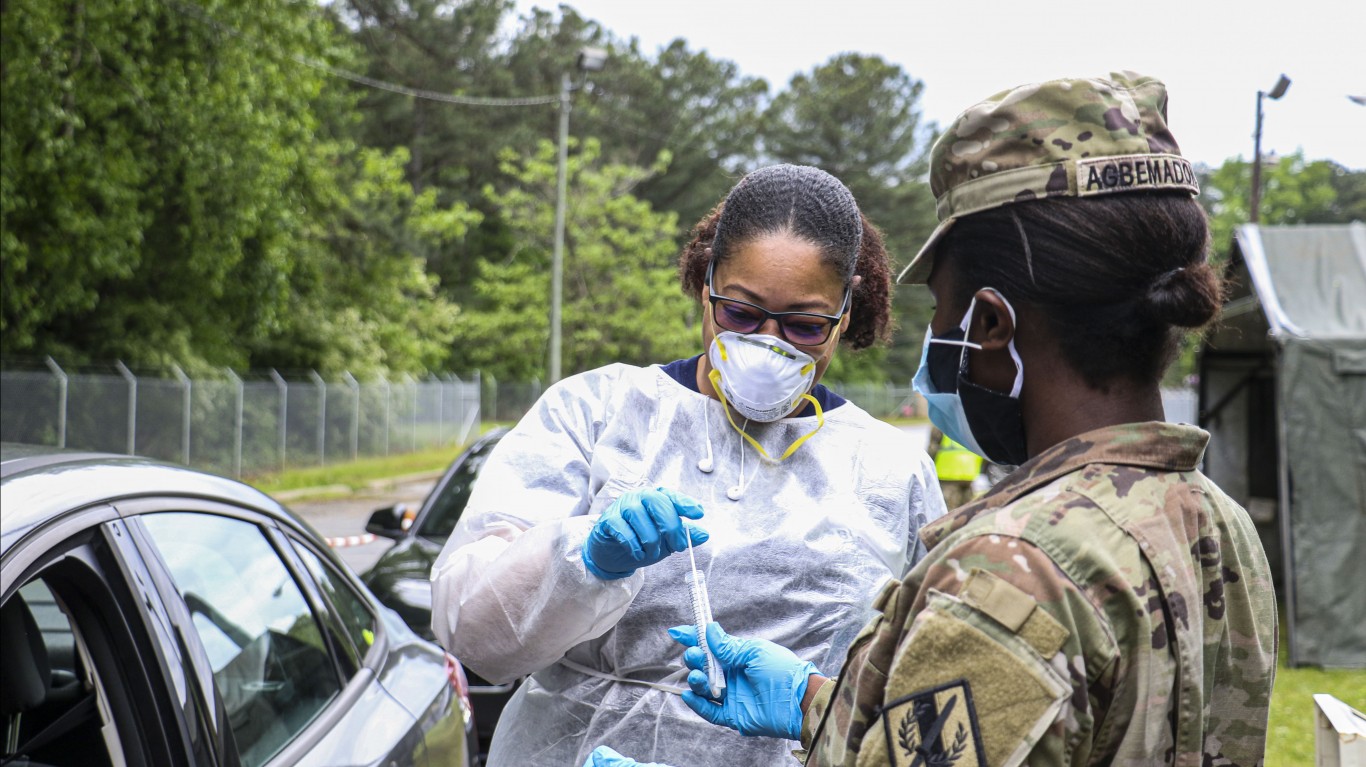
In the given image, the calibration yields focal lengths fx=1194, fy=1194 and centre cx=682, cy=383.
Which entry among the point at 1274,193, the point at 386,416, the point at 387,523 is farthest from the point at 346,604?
the point at 1274,193

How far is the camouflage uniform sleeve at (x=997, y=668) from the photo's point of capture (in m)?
1.09

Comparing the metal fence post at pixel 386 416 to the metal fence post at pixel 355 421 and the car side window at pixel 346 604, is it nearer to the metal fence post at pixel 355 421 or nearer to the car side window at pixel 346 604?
the metal fence post at pixel 355 421

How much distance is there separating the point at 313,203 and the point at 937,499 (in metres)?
21.1

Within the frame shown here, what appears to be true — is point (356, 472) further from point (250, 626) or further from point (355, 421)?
point (250, 626)

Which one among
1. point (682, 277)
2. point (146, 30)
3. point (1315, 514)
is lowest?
point (1315, 514)

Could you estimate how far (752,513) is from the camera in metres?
2.07

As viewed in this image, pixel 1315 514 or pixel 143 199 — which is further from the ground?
pixel 143 199

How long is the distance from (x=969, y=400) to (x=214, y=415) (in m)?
18.2

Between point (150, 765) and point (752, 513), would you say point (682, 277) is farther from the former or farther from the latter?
point (150, 765)

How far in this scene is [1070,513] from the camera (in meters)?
1.18

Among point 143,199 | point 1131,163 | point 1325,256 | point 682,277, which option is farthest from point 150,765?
point 143,199

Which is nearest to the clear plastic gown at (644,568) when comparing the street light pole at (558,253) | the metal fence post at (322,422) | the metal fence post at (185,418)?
the metal fence post at (185,418)

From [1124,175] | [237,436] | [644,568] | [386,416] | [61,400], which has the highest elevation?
[1124,175]

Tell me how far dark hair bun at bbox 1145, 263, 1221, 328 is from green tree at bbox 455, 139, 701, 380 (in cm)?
3187
